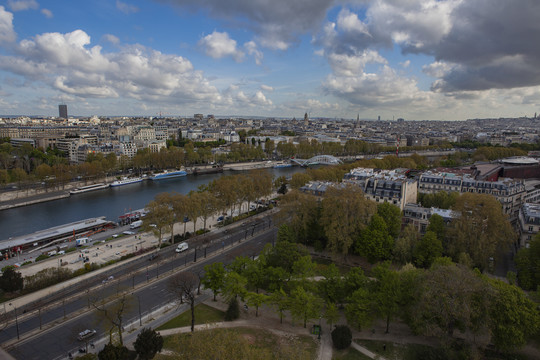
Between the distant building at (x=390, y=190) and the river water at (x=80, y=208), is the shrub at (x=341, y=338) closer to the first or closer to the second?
the distant building at (x=390, y=190)

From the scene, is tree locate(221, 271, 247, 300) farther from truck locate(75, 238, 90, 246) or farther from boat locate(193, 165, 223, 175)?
boat locate(193, 165, 223, 175)

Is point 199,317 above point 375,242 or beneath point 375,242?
beneath

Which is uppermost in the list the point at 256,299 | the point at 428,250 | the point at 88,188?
the point at 428,250

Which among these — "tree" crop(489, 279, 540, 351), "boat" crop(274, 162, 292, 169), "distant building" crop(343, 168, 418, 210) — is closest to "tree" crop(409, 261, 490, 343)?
"tree" crop(489, 279, 540, 351)

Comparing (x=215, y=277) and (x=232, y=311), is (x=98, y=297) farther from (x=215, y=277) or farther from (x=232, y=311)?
(x=232, y=311)

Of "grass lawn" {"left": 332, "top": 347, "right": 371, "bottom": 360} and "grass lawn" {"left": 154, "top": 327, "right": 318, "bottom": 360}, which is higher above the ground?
"grass lawn" {"left": 154, "top": 327, "right": 318, "bottom": 360}

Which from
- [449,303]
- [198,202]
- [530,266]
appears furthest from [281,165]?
[449,303]
